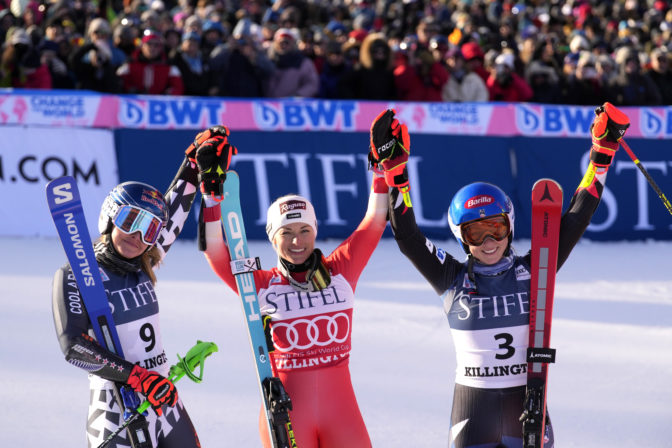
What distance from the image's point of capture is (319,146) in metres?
10.6

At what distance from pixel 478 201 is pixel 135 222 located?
1562mm

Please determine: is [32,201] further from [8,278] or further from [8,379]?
[8,379]

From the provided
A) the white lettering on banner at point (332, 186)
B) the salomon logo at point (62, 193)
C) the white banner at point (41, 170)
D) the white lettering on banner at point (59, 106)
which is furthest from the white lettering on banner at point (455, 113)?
the salomon logo at point (62, 193)

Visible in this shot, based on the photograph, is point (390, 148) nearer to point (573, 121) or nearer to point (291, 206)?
point (291, 206)

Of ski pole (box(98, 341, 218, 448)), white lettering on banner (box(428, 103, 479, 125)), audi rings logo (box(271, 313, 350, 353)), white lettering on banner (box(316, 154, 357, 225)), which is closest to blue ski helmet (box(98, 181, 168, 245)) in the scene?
ski pole (box(98, 341, 218, 448))

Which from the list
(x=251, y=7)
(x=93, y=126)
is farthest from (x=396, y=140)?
(x=251, y=7)

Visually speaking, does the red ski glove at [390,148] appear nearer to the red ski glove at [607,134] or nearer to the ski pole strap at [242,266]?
the ski pole strap at [242,266]

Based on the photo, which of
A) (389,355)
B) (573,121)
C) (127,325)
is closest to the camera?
(127,325)

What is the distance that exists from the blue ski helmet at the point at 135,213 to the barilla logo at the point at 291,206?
0.56 meters

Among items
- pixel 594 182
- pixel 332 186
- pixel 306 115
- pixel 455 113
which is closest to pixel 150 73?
pixel 306 115

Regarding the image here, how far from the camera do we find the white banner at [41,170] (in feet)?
33.2

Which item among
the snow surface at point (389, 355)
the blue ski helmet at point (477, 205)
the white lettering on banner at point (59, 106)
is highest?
the white lettering on banner at point (59, 106)

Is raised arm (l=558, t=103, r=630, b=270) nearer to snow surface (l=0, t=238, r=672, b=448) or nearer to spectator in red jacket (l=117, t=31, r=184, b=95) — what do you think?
snow surface (l=0, t=238, r=672, b=448)

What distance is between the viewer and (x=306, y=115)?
10562mm
